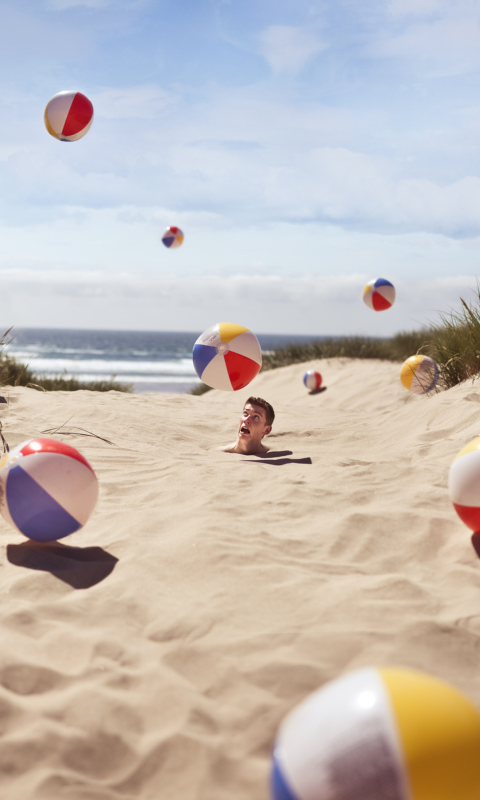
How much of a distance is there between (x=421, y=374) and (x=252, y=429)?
2957 millimetres

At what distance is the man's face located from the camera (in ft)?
19.1

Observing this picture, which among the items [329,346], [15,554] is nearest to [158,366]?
[329,346]

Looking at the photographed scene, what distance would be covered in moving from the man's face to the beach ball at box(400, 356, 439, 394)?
8.52 ft

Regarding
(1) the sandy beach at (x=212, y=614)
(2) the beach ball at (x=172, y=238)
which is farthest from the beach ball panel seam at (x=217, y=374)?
(2) the beach ball at (x=172, y=238)

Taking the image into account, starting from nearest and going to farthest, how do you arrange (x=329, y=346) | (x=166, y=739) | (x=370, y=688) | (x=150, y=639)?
(x=370, y=688)
(x=166, y=739)
(x=150, y=639)
(x=329, y=346)

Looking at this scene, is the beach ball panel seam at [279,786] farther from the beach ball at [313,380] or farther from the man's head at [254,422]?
the beach ball at [313,380]

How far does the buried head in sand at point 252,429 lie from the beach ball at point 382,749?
4373mm

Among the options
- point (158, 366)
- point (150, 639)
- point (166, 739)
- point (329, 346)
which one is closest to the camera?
point (166, 739)

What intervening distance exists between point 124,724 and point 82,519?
145cm

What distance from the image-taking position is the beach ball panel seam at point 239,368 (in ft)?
18.3

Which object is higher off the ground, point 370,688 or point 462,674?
point 370,688

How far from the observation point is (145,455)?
5.38m

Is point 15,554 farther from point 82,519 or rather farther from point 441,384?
point 441,384

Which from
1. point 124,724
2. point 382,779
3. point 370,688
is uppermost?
point 370,688
